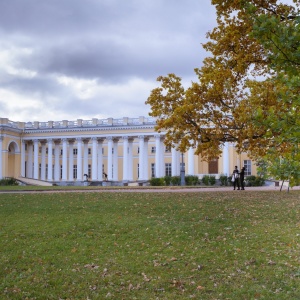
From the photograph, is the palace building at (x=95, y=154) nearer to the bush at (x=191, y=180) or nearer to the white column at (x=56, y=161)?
the white column at (x=56, y=161)

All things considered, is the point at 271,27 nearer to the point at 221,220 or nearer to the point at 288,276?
the point at 288,276

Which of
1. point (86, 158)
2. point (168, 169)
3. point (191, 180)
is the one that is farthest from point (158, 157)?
point (191, 180)

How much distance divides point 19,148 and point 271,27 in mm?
67118

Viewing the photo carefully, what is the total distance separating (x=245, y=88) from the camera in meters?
20.6

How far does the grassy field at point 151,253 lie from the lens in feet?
25.4

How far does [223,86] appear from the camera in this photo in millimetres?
18297

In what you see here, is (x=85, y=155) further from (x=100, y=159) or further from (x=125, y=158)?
(x=125, y=158)

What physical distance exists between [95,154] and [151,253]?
56.6 m

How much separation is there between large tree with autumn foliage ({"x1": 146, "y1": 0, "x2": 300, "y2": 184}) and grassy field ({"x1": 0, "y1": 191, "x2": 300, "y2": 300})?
223 centimetres

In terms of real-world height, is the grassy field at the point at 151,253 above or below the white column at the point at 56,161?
below

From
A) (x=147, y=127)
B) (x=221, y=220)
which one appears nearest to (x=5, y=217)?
(x=221, y=220)

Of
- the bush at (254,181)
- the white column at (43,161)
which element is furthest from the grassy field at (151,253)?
the white column at (43,161)

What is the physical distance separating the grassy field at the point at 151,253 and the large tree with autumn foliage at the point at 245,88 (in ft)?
7.33

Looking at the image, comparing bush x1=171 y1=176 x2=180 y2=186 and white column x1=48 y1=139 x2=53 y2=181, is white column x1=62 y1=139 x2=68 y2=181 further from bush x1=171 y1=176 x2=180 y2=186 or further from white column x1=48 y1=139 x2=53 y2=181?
bush x1=171 y1=176 x2=180 y2=186
